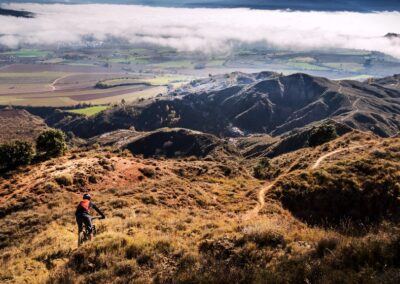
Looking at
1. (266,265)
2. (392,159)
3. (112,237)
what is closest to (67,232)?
(112,237)

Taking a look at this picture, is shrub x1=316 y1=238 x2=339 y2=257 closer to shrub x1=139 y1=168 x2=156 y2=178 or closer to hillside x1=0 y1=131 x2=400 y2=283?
hillside x1=0 y1=131 x2=400 y2=283

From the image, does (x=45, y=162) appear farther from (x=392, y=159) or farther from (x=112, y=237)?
(x=392, y=159)

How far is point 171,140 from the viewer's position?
7431 inches

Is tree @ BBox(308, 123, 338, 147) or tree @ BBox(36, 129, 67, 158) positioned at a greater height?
tree @ BBox(36, 129, 67, 158)

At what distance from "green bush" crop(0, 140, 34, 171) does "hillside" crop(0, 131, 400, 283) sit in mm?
1570

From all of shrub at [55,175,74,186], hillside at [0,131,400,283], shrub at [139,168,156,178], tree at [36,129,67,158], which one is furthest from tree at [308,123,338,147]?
shrub at [55,175,74,186]

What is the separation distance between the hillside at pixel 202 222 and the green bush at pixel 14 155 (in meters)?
1.57

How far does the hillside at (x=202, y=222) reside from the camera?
12141 mm

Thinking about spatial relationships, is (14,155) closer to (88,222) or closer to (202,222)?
(88,222)

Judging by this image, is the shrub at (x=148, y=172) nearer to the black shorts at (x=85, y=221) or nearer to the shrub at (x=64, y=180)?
the shrub at (x=64, y=180)

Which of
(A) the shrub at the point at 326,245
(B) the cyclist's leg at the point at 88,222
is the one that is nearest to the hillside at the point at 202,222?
(A) the shrub at the point at 326,245

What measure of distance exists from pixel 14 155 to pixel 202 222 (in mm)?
29045

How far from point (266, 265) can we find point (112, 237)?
702cm

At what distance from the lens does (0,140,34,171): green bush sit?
140 feet
